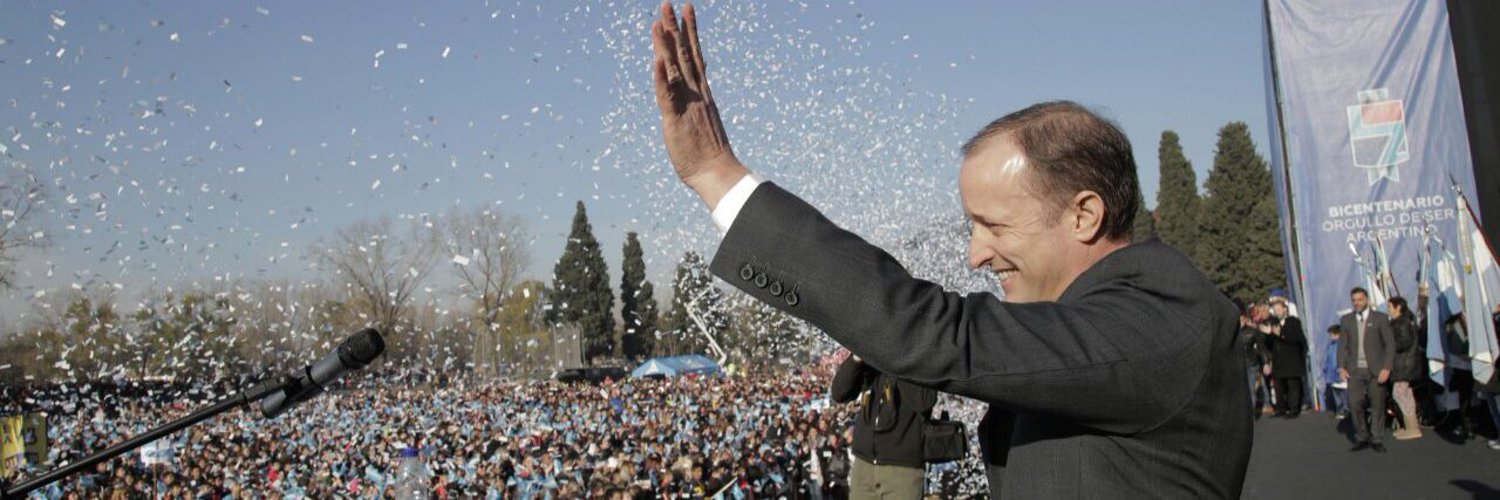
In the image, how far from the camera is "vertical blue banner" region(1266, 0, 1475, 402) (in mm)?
15602

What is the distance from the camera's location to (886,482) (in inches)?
302

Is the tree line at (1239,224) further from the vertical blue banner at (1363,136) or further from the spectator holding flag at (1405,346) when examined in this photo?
the spectator holding flag at (1405,346)

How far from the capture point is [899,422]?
7531 mm

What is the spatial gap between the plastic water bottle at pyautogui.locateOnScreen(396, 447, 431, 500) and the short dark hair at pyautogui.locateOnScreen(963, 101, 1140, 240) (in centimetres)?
1059

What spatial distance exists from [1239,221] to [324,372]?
5347cm

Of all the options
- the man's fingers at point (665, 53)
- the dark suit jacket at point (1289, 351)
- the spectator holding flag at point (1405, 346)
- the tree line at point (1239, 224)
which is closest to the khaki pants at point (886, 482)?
the man's fingers at point (665, 53)

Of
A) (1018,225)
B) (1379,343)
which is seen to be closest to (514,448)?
(1379,343)

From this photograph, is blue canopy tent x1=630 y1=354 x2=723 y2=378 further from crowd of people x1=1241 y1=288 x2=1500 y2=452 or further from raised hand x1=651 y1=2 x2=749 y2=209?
raised hand x1=651 y1=2 x2=749 y2=209

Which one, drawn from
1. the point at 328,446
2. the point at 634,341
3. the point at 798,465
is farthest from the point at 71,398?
the point at 634,341

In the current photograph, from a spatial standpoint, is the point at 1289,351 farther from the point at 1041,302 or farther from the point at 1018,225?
the point at 1041,302

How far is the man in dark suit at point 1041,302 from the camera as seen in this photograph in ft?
4.26

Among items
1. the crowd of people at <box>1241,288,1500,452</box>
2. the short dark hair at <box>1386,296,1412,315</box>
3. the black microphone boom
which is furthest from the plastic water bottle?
the short dark hair at <box>1386,296,1412,315</box>

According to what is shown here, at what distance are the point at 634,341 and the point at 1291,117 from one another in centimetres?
5877

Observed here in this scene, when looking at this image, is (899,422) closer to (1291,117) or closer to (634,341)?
(1291,117)
